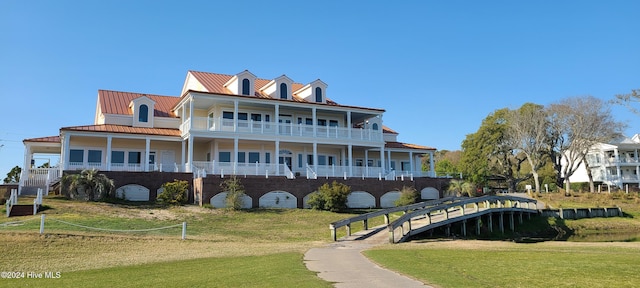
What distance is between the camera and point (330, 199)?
100 feet

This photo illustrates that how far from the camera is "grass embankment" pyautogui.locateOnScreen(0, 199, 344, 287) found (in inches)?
445

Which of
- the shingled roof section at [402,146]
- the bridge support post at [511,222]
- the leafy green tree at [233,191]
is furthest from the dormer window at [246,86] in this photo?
the bridge support post at [511,222]

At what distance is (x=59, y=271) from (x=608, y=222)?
1457 inches

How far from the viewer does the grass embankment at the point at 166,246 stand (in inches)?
445

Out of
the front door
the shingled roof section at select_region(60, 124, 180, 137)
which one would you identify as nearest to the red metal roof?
the shingled roof section at select_region(60, 124, 180, 137)

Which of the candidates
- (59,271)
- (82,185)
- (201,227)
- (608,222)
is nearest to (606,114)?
(608,222)

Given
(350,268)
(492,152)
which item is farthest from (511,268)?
(492,152)

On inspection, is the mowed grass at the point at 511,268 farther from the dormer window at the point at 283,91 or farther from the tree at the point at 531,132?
the tree at the point at 531,132

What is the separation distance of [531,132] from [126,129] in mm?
42020

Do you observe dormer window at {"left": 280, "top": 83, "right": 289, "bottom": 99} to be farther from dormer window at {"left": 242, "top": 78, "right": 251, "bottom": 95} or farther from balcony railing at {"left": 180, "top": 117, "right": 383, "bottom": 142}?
balcony railing at {"left": 180, "top": 117, "right": 383, "bottom": 142}

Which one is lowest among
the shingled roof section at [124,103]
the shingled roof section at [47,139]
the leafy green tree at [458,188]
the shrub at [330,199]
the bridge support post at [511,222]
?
the bridge support post at [511,222]

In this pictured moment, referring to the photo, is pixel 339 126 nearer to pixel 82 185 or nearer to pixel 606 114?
pixel 82 185

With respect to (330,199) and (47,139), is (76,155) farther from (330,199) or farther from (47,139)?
(330,199)

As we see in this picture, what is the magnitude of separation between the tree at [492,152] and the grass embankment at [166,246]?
32.9m
